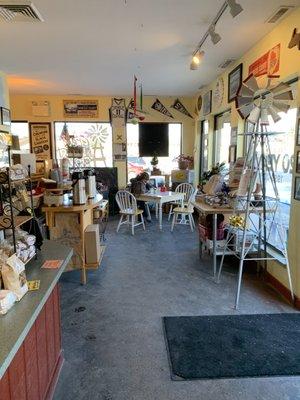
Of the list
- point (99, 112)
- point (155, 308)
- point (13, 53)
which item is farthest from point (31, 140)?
point (155, 308)

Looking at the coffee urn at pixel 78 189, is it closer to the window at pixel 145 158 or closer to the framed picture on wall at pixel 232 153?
the framed picture on wall at pixel 232 153

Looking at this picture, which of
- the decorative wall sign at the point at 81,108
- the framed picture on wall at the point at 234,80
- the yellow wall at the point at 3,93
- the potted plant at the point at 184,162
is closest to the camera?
the framed picture on wall at the point at 234,80

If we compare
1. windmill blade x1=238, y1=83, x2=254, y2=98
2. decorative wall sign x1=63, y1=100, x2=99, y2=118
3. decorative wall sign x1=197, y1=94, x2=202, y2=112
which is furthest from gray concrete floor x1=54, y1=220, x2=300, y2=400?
decorative wall sign x1=63, y1=100, x2=99, y2=118

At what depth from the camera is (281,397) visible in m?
1.77

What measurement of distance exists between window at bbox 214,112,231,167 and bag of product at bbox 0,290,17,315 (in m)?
4.45

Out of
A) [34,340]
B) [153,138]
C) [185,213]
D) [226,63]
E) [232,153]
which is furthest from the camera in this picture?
[153,138]

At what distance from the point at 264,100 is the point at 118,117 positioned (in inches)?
188

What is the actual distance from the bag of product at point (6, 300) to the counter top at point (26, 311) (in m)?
0.02

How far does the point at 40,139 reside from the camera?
23.1 ft

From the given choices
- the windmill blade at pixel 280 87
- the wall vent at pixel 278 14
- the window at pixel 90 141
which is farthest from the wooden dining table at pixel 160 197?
the wall vent at pixel 278 14

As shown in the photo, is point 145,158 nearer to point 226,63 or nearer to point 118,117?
point 118,117

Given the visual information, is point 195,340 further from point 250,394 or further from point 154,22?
point 154,22

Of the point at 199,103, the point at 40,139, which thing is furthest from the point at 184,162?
the point at 40,139

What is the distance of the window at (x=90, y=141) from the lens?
7.11m
